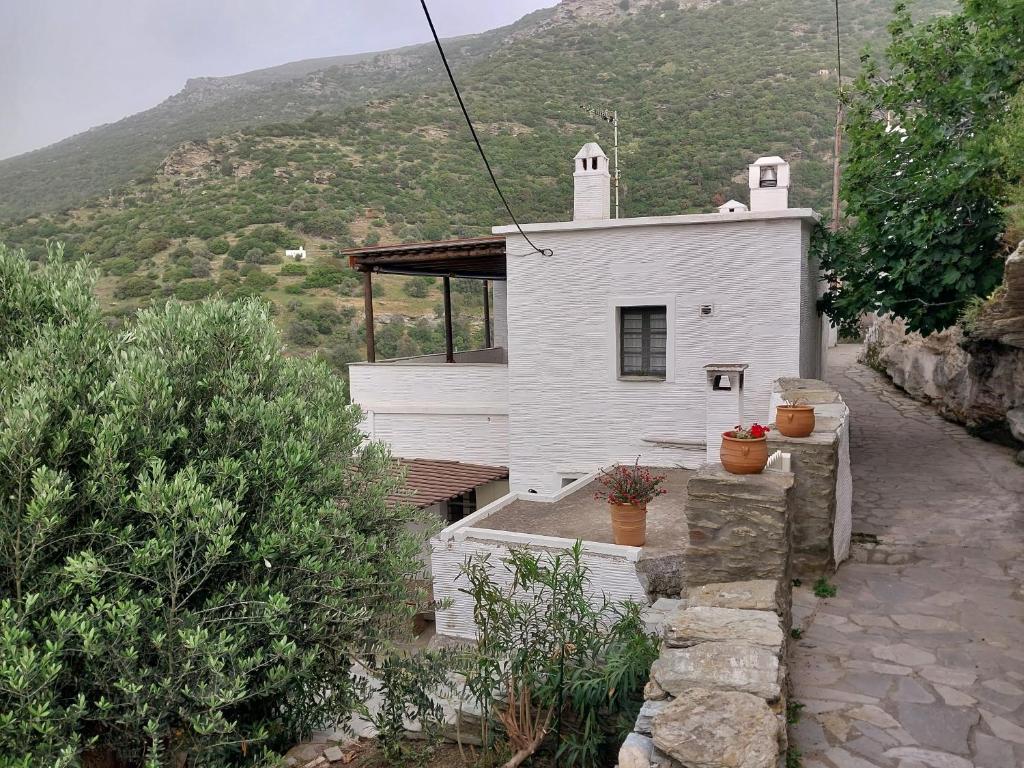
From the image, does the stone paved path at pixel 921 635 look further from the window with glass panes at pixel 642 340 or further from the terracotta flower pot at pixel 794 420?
the window with glass panes at pixel 642 340

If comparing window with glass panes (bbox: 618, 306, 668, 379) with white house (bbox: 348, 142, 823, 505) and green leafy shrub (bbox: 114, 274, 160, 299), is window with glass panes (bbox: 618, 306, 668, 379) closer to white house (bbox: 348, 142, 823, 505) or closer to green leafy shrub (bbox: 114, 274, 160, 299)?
white house (bbox: 348, 142, 823, 505)

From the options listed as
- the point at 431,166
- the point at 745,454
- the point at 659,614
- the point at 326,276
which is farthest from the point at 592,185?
the point at 431,166

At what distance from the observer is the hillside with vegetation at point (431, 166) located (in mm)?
28109

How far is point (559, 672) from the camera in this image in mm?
4648

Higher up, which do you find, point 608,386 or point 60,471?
point 60,471

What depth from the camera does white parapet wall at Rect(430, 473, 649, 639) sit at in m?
8.45

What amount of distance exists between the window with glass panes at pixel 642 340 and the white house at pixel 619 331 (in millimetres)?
21

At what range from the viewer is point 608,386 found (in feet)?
40.4

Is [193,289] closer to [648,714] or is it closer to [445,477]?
[445,477]

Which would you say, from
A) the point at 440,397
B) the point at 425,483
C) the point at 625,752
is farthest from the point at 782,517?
the point at 440,397

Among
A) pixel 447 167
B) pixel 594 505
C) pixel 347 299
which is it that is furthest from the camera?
pixel 447 167

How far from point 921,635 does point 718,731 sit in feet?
8.74

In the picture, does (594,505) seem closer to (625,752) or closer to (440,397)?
(440,397)

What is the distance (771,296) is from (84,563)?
995 cm
